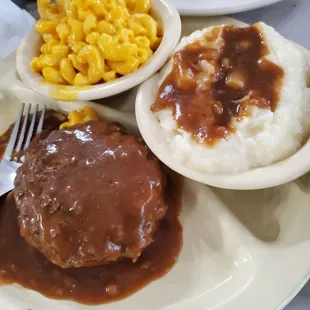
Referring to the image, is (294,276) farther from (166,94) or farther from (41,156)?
(41,156)

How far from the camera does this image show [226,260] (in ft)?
5.65

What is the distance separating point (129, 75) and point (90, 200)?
712 mm

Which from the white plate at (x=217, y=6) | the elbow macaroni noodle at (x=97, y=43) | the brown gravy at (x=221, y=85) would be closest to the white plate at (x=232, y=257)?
the brown gravy at (x=221, y=85)

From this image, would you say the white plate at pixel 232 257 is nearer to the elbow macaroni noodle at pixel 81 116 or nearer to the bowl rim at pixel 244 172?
the bowl rim at pixel 244 172

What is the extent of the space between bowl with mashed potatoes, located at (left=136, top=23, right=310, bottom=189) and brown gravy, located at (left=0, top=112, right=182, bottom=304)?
0.32m

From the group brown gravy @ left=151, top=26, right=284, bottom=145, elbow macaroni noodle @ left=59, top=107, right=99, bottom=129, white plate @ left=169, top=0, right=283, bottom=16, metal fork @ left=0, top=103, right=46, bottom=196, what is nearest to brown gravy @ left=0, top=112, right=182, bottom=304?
metal fork @ left=0, top=103, right=46, bottom=196

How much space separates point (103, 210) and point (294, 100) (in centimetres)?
89

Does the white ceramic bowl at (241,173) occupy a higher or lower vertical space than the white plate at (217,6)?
lower

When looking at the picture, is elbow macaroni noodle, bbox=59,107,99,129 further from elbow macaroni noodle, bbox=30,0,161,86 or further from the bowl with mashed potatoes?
the bowl with mashed potatoes

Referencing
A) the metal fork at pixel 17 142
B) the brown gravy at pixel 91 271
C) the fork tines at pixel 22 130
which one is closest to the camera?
the brown gravy at pixel 91 271

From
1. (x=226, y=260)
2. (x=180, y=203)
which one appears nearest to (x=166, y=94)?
(x=180, y=203)

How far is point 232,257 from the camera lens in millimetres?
1699

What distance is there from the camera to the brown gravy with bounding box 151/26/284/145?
1.73 metres

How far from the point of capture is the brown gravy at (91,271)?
66.8 inches
